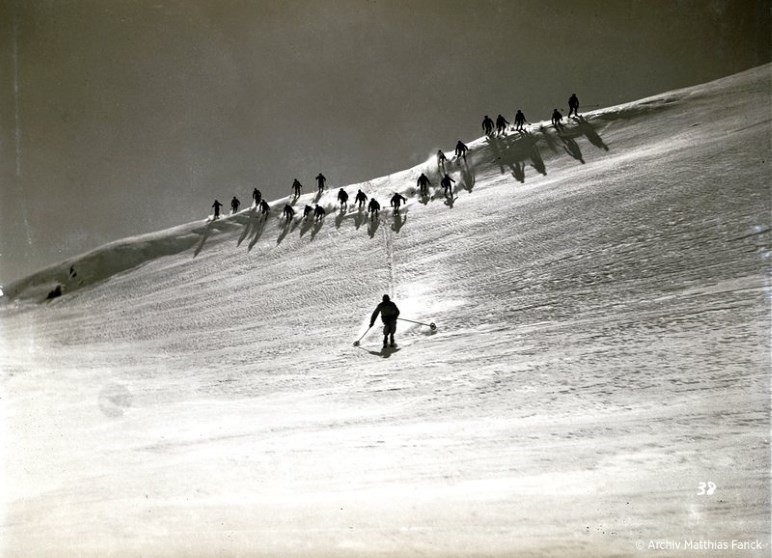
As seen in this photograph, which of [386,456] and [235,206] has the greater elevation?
[235,206]

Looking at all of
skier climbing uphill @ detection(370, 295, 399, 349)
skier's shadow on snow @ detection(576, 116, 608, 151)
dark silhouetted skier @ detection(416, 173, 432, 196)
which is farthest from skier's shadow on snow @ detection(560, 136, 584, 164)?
skier climbing uphill @ detection(370, 295, 399, 349)

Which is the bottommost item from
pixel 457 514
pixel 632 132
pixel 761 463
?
pixel 761 463

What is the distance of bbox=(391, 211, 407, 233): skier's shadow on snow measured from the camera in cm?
2525

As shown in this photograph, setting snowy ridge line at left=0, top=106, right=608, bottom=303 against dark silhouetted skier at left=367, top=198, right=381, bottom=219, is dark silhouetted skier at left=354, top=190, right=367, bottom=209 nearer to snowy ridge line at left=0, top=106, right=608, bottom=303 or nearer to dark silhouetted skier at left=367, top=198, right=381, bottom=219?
snowy ridge line at left=0, top=106, right=608, bottom=303

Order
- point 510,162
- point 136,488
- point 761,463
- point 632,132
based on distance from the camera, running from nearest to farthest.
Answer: point 761,463 < point 136,488 < point 632,132 < point 510,162

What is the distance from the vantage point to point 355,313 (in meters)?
16.8

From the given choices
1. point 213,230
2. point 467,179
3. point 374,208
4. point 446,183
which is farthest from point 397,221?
point 213,230

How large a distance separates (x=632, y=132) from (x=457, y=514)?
Answer: 2543 centimetres

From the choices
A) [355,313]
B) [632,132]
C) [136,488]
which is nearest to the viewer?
[136,488]

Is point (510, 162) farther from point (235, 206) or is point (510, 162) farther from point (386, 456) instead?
point (386, 456)

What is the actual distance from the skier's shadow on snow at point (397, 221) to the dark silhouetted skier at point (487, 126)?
10.5 m

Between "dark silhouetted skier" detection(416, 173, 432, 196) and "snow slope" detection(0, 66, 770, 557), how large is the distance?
14.6 feet

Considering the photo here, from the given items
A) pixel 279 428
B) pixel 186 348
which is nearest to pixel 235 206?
pixel 186 348

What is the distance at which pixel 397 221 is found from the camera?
26234 mm
